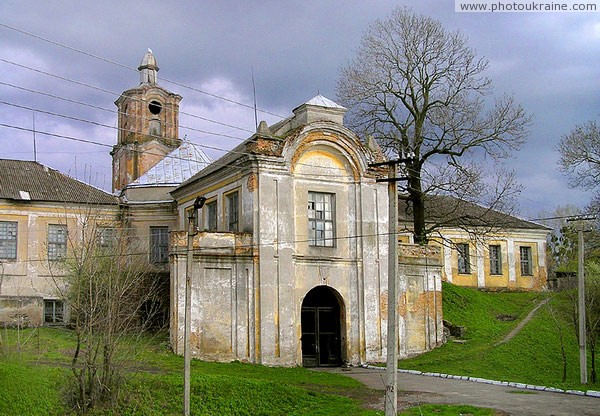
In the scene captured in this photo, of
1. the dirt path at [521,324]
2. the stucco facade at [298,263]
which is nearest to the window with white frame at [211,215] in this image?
the stucco facade at [298,263]

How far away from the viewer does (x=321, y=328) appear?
2988 centimetres

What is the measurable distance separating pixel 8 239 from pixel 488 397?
24.7 meters

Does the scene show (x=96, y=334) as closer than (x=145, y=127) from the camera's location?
Yes

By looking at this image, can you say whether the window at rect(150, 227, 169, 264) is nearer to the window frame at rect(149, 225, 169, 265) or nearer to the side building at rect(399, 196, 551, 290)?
the window frame at rect(149, 225, 169, 265)

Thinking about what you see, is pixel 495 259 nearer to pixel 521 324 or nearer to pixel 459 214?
pixel 459 214

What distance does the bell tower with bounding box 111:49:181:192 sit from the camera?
47938mm

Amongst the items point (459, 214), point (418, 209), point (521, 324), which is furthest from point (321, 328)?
point (459, 214)

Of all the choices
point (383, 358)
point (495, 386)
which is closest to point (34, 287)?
point (383, 358)

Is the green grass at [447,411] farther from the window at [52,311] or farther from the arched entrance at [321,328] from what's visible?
the window at [52,311]

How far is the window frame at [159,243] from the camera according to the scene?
125 ft

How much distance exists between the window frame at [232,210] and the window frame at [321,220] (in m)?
2.98

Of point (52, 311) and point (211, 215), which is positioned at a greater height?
point (211, 215)

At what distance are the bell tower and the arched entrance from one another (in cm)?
2073

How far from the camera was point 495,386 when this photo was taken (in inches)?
923
